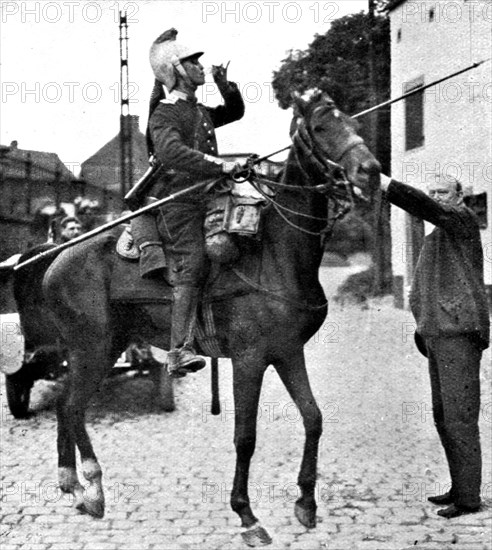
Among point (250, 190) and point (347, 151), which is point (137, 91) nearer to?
point (250, 190)

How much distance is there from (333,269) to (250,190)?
2574 centimetres

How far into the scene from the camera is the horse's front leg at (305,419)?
5.08 meters

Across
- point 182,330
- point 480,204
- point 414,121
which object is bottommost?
point 182,330

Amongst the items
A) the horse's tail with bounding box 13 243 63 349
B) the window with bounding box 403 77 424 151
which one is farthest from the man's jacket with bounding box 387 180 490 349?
the window with bounding box 403 77 424 151

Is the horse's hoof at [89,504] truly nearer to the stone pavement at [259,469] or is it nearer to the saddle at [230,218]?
the stone pavement at [259,469]

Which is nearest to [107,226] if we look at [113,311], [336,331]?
[113,311]

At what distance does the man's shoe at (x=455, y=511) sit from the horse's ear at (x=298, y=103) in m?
3.03

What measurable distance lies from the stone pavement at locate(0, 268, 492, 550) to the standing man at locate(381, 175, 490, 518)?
14.0 inches

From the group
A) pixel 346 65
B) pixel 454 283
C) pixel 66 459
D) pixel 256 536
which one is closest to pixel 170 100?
pixel 454 283

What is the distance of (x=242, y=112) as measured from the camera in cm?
543

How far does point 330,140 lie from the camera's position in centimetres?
459

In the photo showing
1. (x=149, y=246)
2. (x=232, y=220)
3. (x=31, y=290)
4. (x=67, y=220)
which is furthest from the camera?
(x=67, y=220)

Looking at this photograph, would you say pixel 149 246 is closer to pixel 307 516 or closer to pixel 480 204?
pixel 307 516

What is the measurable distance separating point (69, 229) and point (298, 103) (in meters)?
5.05
